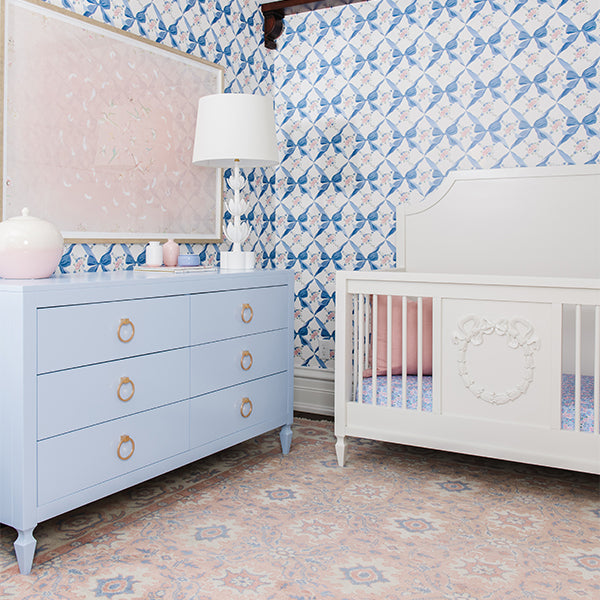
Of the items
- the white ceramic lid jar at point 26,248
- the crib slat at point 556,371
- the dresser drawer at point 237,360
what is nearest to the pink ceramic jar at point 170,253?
the dresser drawer at point 237,360

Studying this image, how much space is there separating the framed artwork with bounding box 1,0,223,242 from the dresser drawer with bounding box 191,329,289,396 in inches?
24.2

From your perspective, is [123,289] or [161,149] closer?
[123,289]

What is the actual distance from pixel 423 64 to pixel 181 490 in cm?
218

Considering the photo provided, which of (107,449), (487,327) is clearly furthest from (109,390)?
(487,327)

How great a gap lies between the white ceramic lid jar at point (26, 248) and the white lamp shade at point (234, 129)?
88 cm

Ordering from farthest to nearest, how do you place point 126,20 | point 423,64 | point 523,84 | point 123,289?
1. point 423,64
2. point 523,84
3. point 126,20
4. point 123,289

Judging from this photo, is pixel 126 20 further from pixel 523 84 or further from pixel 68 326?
pixel 523 84

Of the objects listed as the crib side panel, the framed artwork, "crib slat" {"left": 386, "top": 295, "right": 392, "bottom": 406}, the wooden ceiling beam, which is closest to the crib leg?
the crib side panel

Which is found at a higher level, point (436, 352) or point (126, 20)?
point (126, 20)

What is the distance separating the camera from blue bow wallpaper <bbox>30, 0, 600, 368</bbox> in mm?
2822

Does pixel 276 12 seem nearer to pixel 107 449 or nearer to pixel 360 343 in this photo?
pixel 360 343

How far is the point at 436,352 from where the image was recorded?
93.7 inches

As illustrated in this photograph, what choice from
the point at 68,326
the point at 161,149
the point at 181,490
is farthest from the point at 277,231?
the point at 68,326

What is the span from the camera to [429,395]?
2490mm
